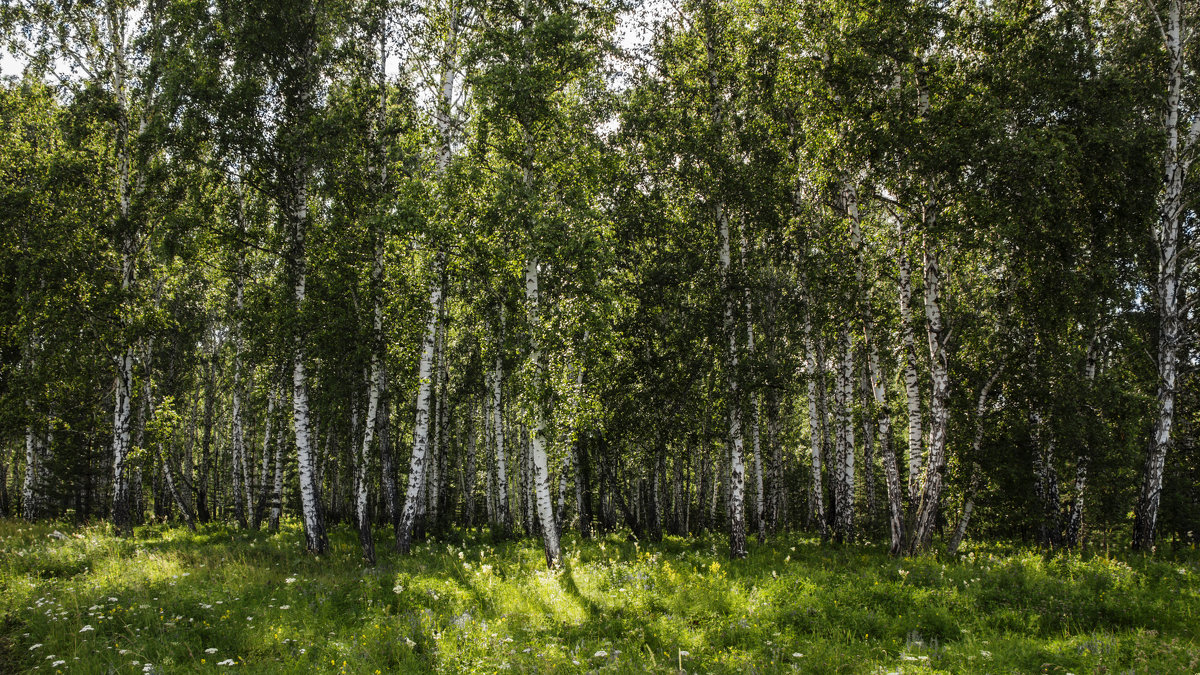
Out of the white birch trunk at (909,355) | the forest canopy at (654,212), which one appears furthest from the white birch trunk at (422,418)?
the white birch trunk at (909,355)

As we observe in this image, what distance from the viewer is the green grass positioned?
6.98 metres

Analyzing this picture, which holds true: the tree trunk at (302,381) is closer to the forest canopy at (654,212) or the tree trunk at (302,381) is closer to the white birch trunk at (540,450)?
the forest canopy at (654,212)

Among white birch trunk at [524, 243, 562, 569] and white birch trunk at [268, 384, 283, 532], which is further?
white birch trunk at [268, 384, 283, 532]

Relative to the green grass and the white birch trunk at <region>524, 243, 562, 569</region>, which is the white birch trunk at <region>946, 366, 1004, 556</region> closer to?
the green grass

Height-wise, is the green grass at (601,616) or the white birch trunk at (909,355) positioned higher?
the white birch trunk at (909,355)

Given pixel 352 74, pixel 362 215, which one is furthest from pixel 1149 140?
pixel 352 74

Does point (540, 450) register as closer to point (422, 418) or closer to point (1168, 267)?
point (422, 418)

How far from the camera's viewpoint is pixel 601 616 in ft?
29.0

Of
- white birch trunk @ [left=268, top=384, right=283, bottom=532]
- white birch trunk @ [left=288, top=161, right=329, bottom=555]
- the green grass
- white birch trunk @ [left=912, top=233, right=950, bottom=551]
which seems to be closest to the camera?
the green grass

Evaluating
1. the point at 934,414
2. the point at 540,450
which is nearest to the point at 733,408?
the point at 934,414

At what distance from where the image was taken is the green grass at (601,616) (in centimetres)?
698

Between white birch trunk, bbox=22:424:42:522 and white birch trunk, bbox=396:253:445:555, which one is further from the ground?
white birch trunk, bbox=396:253:445:555

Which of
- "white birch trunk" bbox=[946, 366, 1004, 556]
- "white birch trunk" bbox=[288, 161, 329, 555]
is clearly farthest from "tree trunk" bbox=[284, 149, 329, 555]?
"white birch trunk" bbox=[946, 366, 1004, 556]

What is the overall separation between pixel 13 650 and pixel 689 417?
14.0 meters
